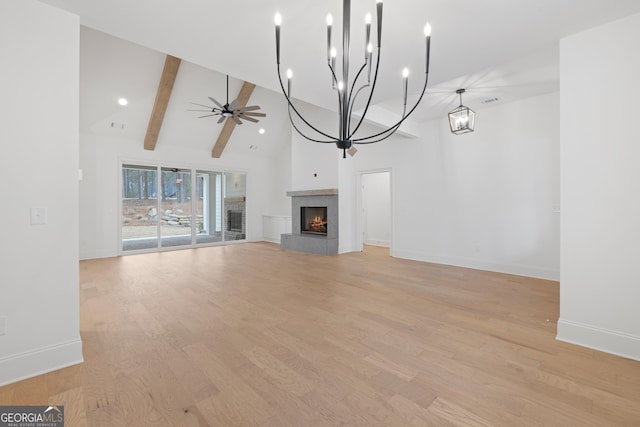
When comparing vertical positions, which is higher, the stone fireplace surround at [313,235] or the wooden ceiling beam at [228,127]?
the wooden ceiling beam at [228,127]

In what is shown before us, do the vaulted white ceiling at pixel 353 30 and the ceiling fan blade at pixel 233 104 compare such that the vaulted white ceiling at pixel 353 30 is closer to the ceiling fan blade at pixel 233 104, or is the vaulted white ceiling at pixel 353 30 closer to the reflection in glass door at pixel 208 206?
the ceiling fan blade at pixel 233 104

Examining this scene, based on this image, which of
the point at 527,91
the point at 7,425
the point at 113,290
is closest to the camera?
the point at 7,425

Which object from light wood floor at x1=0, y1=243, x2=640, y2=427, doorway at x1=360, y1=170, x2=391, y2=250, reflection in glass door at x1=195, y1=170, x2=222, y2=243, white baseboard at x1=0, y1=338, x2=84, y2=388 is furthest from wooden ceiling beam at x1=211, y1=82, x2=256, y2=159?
white baseboard at x1=0, y1=338, x2=84, y2=388

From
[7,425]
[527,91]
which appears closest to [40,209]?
[7,425]

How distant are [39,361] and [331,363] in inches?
80.4

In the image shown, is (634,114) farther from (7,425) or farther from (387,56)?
(7,425)

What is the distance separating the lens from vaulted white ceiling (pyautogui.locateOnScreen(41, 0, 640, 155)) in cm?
206

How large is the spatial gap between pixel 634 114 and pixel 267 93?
21.4 ft

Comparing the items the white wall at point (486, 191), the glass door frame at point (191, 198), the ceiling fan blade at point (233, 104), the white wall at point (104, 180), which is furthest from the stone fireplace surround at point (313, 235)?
the white wall at point (104, 180)

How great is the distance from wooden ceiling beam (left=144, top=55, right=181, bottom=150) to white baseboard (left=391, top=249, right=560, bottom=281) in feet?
19.2

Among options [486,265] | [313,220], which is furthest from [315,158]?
[486,265]

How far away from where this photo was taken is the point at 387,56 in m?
2.74

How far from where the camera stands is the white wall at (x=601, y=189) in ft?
7.23

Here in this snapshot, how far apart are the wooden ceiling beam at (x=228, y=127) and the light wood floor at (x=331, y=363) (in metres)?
4.44
